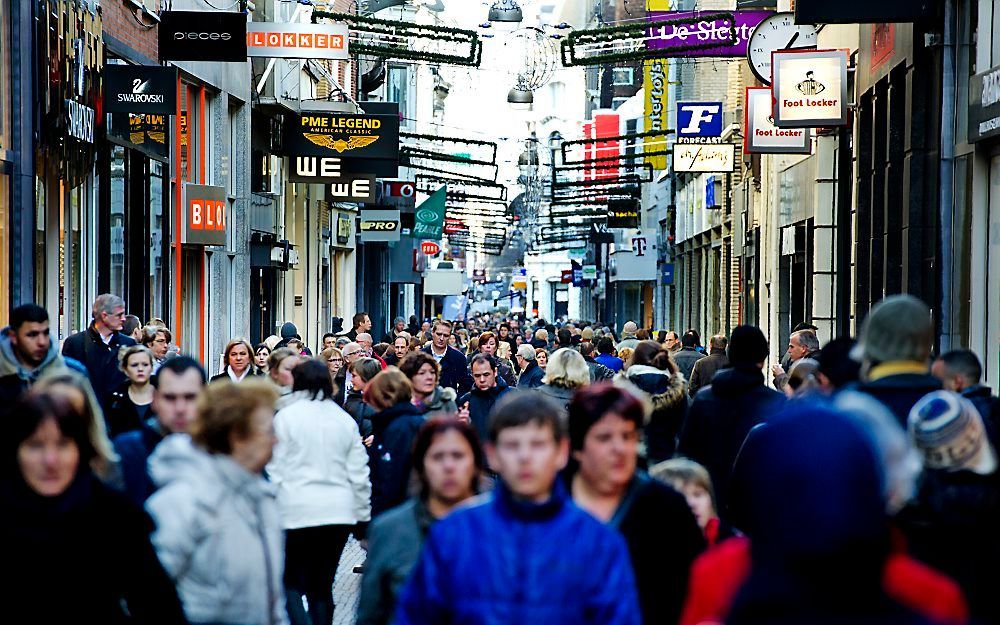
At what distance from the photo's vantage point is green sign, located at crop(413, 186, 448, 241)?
53844 millimetres

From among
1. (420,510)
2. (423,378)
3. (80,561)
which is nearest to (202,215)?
(423,378)

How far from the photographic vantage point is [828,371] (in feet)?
24.4

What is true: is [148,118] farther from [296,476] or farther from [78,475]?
Answer: [78,475]

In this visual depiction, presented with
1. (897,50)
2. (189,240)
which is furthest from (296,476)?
(189,240)

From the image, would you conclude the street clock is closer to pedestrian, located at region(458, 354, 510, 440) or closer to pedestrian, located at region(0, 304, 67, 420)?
pedestrian, located at region(458, 354, 510, 440)

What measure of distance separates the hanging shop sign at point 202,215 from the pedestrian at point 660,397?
49.2ft

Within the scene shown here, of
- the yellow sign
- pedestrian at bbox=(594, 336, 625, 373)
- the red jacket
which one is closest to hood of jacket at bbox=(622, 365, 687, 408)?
pedestrian at bbox=(594, 336, 625, 373)

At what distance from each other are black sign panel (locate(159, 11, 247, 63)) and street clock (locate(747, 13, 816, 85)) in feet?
22.6

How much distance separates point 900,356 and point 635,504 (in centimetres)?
156

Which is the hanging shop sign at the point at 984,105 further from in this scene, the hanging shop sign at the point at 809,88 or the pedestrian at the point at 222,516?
the pedestrian at the point at 222,516

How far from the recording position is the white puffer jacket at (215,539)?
520 cm

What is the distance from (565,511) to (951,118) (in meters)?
13.2

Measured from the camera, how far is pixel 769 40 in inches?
908

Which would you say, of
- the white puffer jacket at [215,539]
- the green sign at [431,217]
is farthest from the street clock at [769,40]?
the green sign at [431,217]
